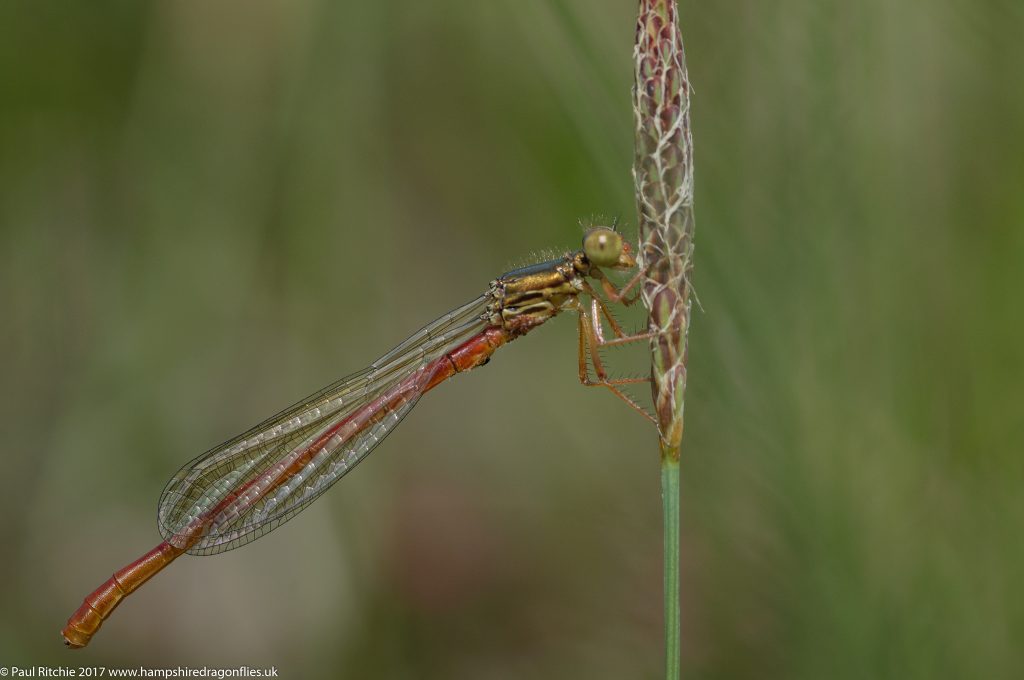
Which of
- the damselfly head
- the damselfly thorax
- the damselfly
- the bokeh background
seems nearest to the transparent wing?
the damselfly

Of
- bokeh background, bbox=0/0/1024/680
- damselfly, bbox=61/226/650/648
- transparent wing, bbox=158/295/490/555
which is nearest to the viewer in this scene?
bokeh background, bbox=0/0/1024/680

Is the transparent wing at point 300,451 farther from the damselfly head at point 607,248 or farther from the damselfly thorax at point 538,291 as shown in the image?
the damselfly head at point 607,248

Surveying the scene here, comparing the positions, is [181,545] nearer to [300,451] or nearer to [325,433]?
[300,451]

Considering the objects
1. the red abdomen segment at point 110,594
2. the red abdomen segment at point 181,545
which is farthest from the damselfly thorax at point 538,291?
the red abdomen segment at point 110,594

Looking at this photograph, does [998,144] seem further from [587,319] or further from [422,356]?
[422,356]

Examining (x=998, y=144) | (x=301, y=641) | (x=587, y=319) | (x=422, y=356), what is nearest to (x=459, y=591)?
(x=301, y=641)

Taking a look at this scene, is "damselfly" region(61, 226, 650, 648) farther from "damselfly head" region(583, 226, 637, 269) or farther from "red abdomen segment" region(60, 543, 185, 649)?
"damselfly head" region(583, 226, 637, 269)

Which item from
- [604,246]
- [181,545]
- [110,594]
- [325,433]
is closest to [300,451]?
[325,433]
